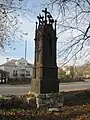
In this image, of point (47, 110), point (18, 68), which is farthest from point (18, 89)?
point (18, 68)

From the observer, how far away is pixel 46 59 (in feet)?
58.7

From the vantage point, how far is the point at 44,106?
16.7m

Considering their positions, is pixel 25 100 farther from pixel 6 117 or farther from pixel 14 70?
pixel 14 70

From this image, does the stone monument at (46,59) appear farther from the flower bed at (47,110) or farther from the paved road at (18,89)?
the paved road at (18,89)

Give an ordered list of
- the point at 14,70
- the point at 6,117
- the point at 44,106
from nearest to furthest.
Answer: the point at 6,117 < the point at 44,106 < the point at 14,70

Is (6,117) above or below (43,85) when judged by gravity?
below

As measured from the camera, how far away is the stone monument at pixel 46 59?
17688mm

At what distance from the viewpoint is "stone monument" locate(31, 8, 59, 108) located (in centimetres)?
1769

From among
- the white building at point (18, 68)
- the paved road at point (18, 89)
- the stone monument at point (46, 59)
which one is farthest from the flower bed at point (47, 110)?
the white building at point (18, 68)

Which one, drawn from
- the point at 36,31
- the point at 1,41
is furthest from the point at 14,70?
the point at 1,41

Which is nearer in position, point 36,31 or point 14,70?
point 36,31

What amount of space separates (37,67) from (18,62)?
165 ft

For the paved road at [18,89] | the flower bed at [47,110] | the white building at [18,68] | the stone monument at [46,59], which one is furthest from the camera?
the white building at [18,68]

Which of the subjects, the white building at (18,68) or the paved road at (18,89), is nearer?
the paved road at (18,89)
